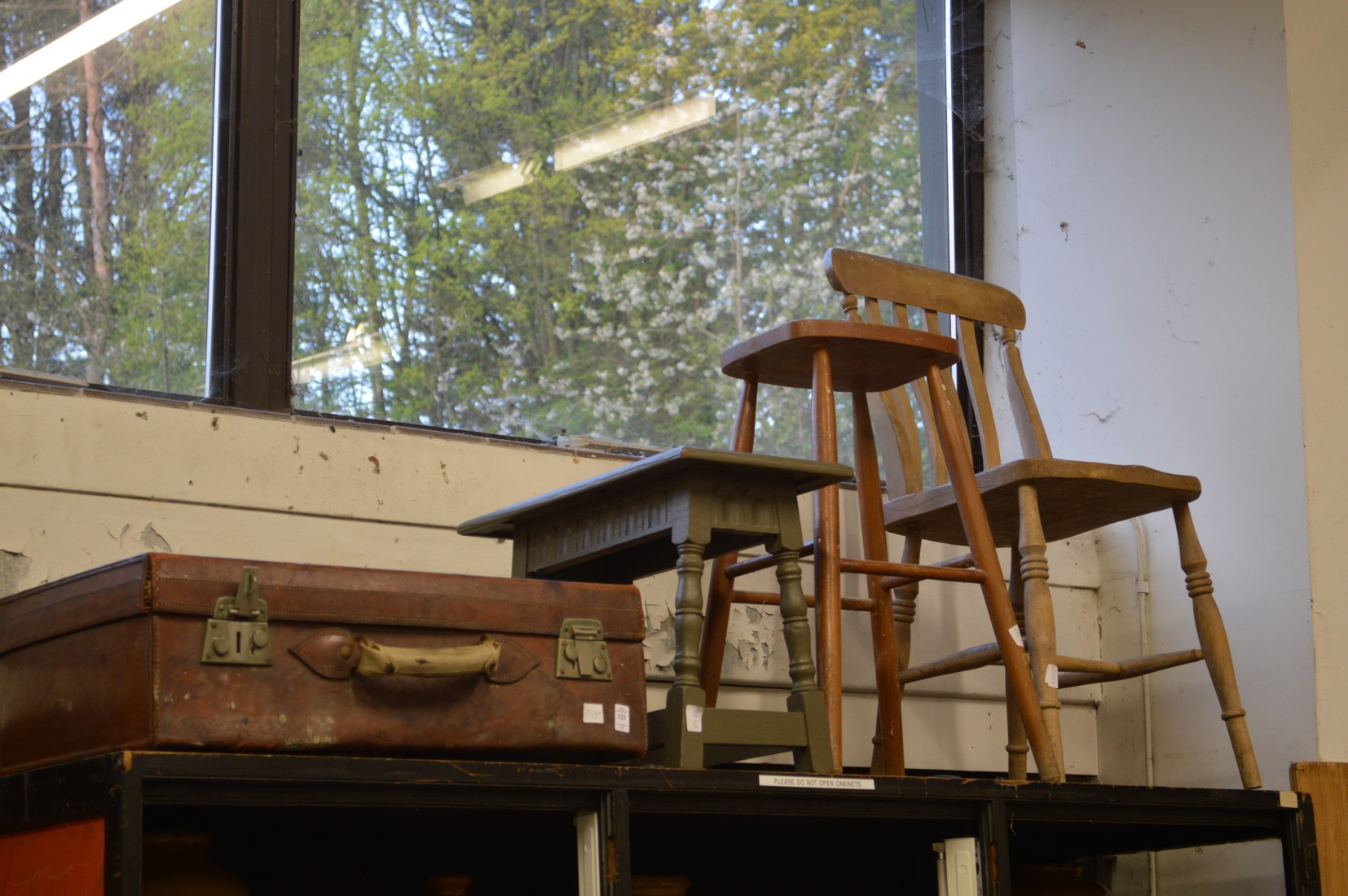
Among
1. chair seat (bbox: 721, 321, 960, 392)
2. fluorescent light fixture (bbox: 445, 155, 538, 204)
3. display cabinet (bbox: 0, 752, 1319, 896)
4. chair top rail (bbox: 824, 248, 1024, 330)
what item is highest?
fluorescent light fixture (bbox: 445, 155, 538, 204)

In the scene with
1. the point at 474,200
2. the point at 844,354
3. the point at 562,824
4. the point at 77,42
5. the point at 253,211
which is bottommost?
the point at 562,824

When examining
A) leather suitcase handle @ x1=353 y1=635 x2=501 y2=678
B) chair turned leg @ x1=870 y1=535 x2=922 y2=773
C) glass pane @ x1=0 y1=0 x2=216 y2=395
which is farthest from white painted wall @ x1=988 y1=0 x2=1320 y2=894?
glass pane @ x1=0 y1=0 x2=216 y2=395

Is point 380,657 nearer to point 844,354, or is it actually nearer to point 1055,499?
point 844,354

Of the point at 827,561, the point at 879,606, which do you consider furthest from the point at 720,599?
the point at 879,606

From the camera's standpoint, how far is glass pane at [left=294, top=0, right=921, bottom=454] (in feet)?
8.22

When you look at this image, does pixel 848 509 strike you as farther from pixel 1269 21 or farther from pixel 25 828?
pixel 25 828

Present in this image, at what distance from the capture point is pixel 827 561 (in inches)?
79.6

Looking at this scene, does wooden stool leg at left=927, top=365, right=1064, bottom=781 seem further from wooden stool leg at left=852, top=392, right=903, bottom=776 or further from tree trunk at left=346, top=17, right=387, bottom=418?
tree trunk at left=346, top=17, right=387, bottom=418

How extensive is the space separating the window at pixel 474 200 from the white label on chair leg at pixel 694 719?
3.17ft

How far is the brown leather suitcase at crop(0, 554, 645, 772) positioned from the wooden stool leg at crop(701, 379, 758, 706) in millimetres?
393

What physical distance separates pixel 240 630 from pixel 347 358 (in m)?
1.00

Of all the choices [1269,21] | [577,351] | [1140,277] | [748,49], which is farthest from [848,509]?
[1269,21]

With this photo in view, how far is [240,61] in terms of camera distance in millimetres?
2400

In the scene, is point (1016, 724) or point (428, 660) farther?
point (1016, 724)
